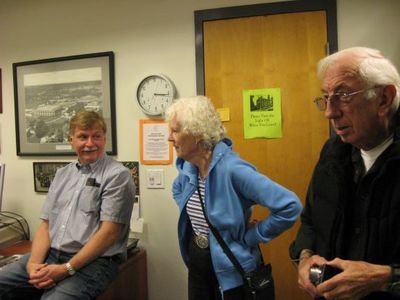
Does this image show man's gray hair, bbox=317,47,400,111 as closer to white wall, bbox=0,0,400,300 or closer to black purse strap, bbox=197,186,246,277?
black purse strap, bbox=197,186,246,277

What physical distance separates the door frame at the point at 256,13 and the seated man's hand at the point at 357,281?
143cm

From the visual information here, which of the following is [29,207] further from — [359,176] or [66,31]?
[359,176]

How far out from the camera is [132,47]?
2.27 m

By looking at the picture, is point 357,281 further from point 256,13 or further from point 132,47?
point 132,47

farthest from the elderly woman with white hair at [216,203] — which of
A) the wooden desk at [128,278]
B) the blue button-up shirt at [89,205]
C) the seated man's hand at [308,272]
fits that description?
the wooden desk at [128,278]

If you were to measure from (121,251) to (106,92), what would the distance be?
113 cm

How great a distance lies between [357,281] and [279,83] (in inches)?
54.3

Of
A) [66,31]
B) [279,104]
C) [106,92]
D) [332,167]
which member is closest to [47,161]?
[106,92]

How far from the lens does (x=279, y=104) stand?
203 centimetres

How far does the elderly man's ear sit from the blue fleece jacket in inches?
19.6

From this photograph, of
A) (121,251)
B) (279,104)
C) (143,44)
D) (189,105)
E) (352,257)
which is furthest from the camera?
(143,44)

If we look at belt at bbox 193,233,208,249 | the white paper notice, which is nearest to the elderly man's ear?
belt at bbox 193,233,208,249

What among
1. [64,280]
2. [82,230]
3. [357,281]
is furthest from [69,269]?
[357,281]

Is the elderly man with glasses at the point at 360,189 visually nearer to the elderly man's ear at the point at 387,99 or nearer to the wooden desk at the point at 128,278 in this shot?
the elderly man's ear at the point at 387,99
